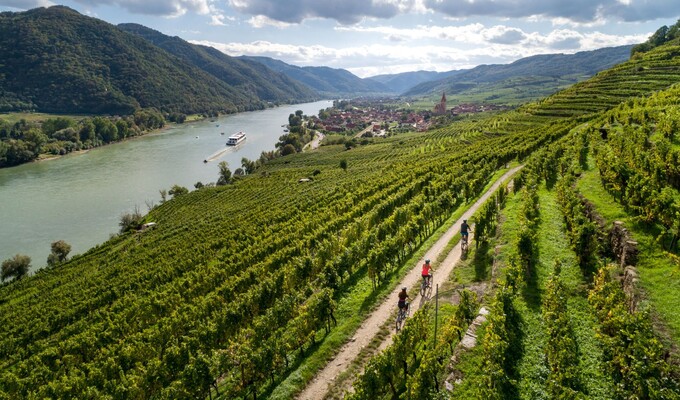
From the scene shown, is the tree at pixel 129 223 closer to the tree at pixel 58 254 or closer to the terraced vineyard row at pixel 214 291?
the terraced vineyard row at pixel 214 291

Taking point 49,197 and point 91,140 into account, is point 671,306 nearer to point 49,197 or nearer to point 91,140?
point 49,197

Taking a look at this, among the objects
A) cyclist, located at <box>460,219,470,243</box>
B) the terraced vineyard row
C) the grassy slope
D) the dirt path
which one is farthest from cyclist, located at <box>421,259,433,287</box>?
the grassy slope

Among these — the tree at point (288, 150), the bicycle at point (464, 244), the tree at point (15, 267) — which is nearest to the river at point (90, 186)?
the tree at point (15, 267)

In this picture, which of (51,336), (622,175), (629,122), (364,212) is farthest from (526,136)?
(51,336)

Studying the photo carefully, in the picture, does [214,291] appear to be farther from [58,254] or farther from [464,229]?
[58,254]

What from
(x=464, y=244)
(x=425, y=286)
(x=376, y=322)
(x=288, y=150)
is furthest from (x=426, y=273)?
(x=288, y=150)

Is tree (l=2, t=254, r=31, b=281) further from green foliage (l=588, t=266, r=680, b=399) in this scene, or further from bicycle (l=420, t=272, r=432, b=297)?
green foliage (l=588, t=266, r=680, b=399)
